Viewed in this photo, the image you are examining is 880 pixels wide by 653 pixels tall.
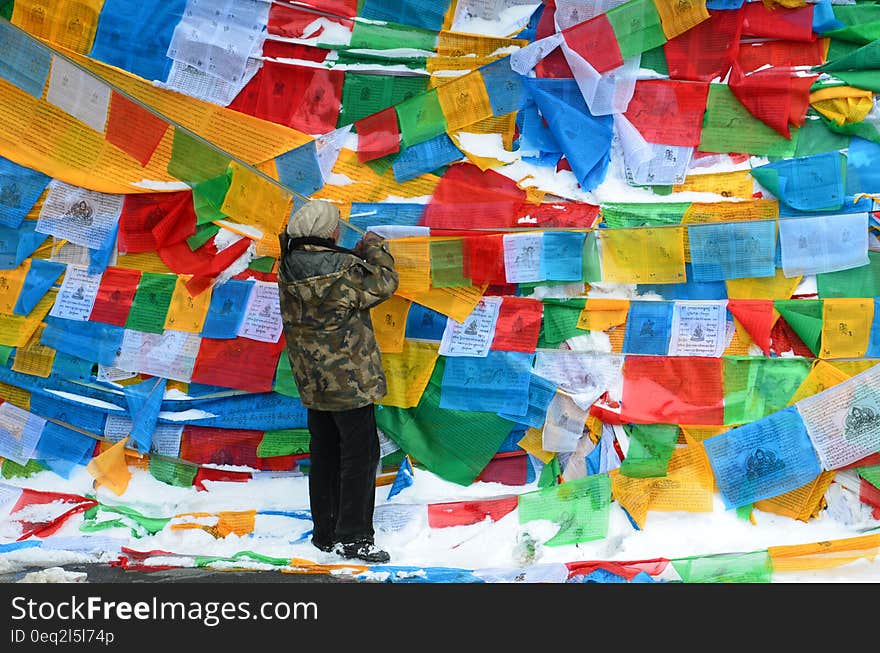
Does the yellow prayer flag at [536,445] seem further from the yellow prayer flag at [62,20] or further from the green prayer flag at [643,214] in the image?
the yellow prayer flag at [62,20]

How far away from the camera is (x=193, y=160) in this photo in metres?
5.28

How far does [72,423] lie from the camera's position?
558 cm

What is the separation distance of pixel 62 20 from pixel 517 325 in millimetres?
2523

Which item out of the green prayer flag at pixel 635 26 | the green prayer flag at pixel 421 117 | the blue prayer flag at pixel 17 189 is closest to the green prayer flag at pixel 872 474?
the green prayer flag at pixel 635 26

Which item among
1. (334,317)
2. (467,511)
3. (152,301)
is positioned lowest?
(467,511)

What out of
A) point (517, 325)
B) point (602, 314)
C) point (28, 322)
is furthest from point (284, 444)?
point (602, 314)

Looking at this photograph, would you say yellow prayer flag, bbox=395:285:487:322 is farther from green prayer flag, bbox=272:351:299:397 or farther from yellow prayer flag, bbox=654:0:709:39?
yellow prayer flag, bbox=654:0:709:39

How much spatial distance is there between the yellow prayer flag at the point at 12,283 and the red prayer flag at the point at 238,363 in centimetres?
92

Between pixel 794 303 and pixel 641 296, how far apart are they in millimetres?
680

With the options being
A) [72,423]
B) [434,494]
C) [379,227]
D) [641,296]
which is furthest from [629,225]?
[72,423]

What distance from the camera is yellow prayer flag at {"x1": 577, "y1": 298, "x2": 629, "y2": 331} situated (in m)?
5.20

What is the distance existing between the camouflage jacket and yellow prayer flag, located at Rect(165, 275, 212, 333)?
0.85 m

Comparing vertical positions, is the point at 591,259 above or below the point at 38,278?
above

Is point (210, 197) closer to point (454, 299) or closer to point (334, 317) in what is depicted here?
point (334, 317)
